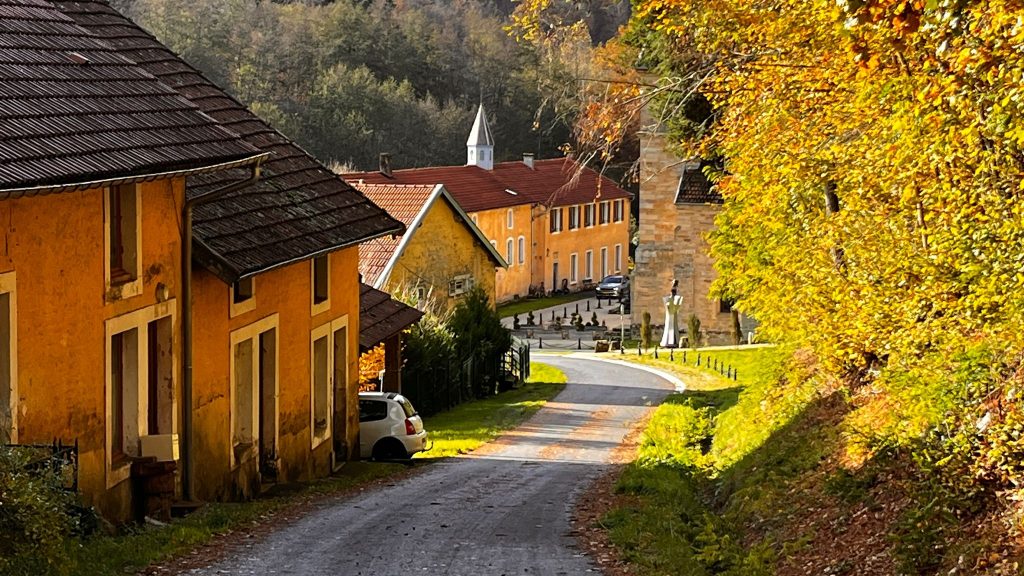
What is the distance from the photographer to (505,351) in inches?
1635

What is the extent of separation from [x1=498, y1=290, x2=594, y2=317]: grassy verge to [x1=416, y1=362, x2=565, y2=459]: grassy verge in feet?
93.5

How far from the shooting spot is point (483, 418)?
3303 centimetres

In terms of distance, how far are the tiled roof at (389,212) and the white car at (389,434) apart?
61.1 ft

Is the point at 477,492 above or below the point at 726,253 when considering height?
below

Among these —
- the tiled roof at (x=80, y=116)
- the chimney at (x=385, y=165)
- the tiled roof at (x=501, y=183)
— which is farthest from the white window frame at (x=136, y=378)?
the chimney at (x=385, y=165)

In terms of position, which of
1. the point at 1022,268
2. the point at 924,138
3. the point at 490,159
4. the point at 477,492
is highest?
the point at 490,159

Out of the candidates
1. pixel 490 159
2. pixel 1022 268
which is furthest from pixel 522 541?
pixel 490 159

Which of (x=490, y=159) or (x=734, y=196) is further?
(x=490, y=159)

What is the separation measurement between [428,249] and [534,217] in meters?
31.7

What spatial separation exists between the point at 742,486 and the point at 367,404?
990 centimetres

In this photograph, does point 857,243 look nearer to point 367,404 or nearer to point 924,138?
point 924,138

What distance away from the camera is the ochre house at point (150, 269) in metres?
11.7

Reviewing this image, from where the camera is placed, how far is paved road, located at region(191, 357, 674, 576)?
37.9 ft

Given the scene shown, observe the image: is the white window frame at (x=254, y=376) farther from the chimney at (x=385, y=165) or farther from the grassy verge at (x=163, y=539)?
the chimney at (x=385, y=165)
